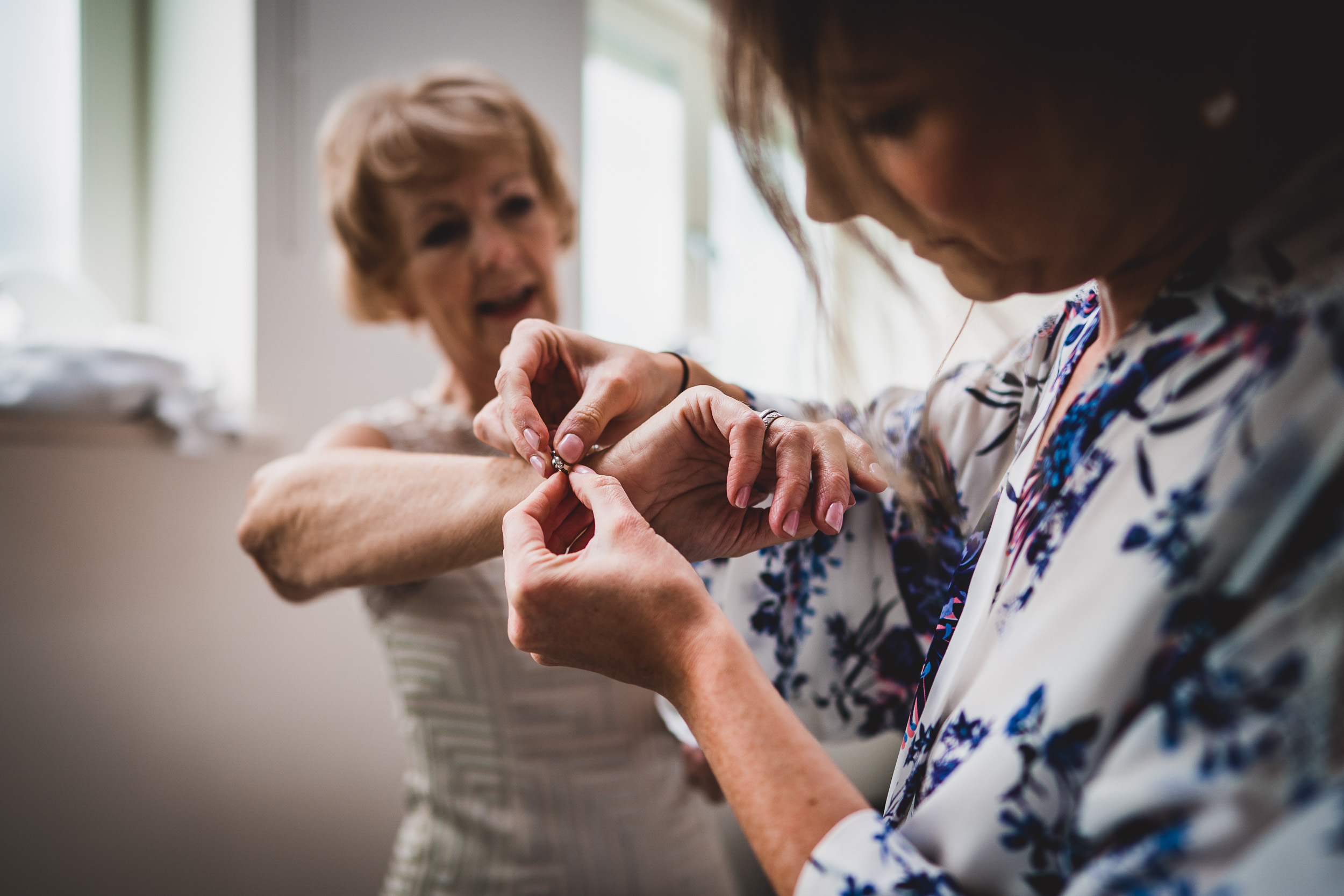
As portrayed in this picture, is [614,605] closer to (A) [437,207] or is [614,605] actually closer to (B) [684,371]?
(B) [684,371]

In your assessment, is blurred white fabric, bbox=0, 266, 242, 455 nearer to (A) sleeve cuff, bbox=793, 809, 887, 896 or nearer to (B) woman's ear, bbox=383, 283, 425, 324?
(B) woman's ear, bbox=383, 283, 425, 324

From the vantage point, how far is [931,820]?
0.34 metres

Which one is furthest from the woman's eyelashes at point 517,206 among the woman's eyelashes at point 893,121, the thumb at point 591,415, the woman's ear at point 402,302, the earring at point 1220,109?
the earring at point 1220,109

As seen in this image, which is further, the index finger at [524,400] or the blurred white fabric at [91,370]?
the blurred white fabric at [91,370]

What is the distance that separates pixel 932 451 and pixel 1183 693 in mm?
356

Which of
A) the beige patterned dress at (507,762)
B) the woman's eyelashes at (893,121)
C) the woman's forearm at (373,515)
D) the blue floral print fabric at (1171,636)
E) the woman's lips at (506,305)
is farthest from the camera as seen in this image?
the woman's lips at (506,305)

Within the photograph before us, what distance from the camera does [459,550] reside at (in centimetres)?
68

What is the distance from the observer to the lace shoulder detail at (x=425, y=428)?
36.2 inches

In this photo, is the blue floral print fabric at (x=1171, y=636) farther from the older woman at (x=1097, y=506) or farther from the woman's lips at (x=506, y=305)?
the woman's lips at (x=506, y=305)

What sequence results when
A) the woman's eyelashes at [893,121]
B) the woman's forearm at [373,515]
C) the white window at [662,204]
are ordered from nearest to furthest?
the woman's eyelashes at [893,121] → the woman's forearm at [373,515] → the white window at [662,204]

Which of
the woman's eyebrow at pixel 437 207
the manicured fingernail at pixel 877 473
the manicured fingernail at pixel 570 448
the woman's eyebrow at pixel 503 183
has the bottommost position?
the manicured fingernail at pixel 877 473

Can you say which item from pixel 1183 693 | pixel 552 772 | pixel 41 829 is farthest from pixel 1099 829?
pixel 41 829

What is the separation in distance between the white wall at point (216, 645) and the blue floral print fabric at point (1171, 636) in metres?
1.00

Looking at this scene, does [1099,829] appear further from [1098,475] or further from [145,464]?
[145,464]
